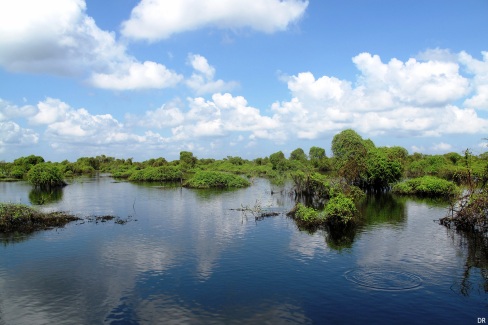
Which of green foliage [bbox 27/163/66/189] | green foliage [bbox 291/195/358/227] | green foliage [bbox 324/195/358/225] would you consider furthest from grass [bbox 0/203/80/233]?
green foliage [bbox 27/163/66/189]

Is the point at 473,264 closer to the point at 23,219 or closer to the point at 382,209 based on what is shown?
the point at 382,209

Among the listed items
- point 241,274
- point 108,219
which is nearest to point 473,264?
point 241,274

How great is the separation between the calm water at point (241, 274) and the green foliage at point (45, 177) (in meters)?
49.7

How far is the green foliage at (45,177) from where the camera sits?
83.9 metres

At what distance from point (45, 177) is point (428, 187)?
75404 mm

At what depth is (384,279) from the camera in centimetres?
2406

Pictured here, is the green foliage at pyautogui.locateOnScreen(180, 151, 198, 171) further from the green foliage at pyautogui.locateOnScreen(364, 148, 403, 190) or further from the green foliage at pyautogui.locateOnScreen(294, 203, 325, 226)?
the green foliage at pyautogui.locateOnScreen(294, 203, 325, 226)

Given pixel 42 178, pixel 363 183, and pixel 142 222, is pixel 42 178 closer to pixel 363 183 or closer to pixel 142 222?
pixel 142 222

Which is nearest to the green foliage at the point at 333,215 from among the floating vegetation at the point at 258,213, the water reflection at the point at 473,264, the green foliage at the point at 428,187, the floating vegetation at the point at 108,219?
the floating vegetation at the point at 258,213

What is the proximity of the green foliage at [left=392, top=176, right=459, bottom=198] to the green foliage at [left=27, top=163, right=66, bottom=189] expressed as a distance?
7146 centimetres

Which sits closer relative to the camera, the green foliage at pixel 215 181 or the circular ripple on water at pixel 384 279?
the circular ripple on water at pixel 384 279

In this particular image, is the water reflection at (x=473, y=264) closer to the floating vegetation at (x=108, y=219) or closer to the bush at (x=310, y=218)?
the bush at (x=310, y=218)

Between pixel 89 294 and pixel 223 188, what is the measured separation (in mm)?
59511

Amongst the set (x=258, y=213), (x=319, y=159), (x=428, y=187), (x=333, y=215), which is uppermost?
(x=319, y=159)
